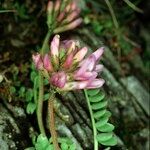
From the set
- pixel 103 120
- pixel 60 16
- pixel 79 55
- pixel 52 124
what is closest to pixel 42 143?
pixel 52 124

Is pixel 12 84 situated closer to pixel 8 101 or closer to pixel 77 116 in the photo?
pixel 8 101

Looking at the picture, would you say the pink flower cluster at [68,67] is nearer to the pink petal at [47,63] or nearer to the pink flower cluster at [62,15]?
the pink petal at [47,63]

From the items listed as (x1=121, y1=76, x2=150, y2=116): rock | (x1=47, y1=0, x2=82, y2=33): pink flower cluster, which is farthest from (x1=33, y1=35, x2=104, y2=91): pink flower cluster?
(x1=121, y1=76, x2=150, y2=116): rock

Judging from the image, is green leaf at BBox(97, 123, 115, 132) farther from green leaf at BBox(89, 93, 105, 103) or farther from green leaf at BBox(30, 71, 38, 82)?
green leaf at BBox(30, 71, 38, 82)

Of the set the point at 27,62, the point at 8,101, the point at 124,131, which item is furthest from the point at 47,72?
the point at 124,131

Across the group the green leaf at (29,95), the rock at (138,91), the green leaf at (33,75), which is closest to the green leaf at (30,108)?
the green leaf at (29,95)

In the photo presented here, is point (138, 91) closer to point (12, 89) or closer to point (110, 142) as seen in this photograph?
point (110, 142)
